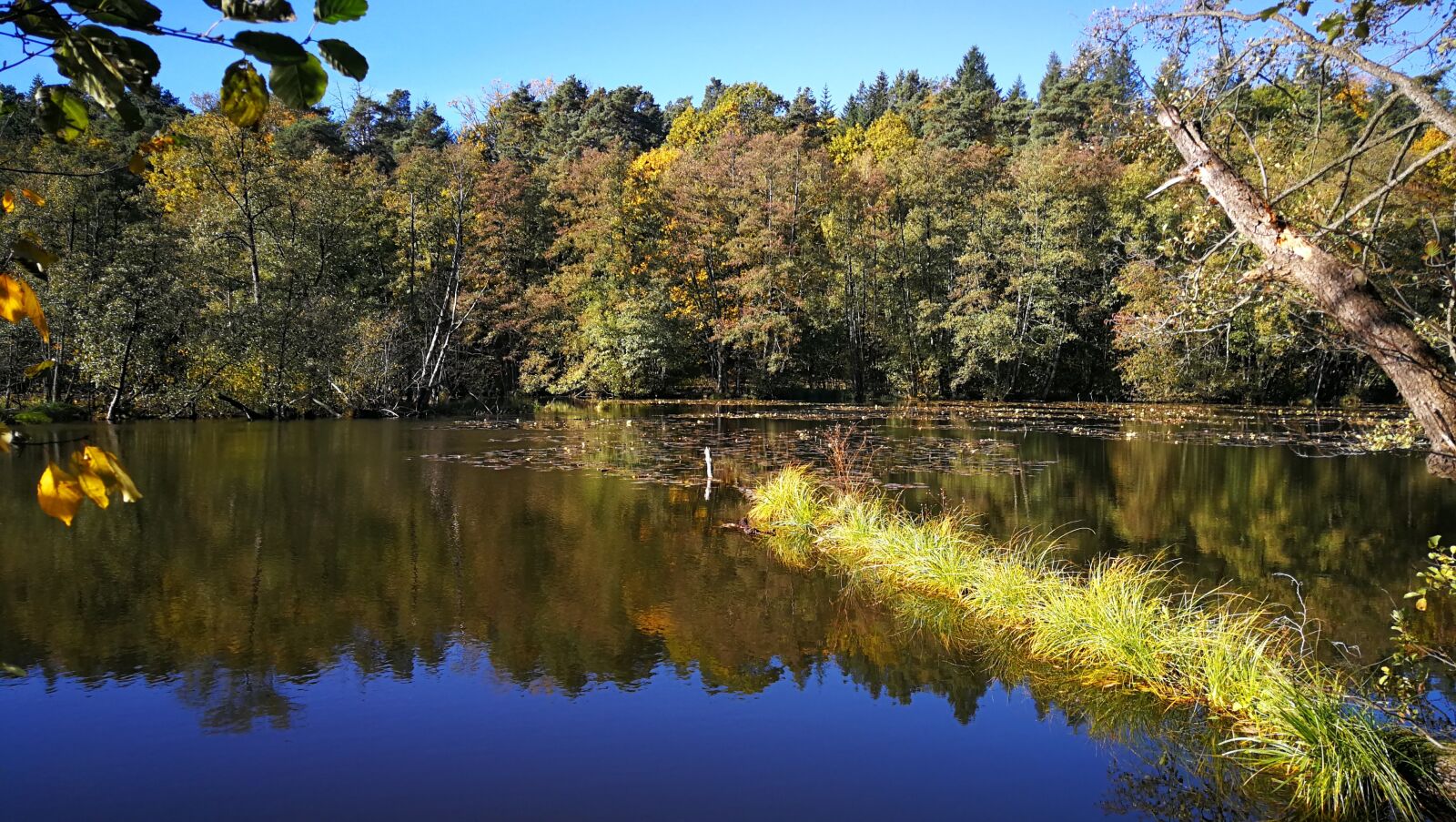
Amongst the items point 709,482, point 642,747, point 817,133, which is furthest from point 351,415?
point 817,133

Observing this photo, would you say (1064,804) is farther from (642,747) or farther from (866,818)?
(642,747)

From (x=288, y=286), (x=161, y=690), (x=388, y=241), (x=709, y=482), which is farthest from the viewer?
(x=388, y=241)

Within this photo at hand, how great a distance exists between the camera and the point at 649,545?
8836 mm

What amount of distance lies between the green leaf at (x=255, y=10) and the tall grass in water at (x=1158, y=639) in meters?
4.69

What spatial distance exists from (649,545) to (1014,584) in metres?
3.69

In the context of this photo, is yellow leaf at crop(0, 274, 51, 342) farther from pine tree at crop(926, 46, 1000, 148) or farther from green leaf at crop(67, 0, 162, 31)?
pine tree at crop(926, 46, 1000, 148)

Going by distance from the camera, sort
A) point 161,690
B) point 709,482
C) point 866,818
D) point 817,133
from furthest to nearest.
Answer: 1. point 817,133
2. point 709,482
3. point 161,690
4. point 866,818

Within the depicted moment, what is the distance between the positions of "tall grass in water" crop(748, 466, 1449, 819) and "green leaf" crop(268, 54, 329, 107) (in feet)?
15.1

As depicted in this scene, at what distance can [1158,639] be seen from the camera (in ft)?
17.9

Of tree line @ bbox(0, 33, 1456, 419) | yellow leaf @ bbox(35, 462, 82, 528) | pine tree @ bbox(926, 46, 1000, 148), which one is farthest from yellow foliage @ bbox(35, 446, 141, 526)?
pine tree @ bbox(926, 46, 1000, 148)

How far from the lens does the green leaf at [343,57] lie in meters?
1.13

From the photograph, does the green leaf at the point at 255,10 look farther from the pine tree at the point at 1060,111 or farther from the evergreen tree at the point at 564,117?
the pine tree at the point at 1060,111

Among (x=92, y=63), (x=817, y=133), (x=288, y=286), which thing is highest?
(x=817, y=133)

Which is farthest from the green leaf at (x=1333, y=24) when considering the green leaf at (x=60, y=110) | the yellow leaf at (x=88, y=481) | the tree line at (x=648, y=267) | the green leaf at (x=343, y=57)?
the tree line at (x=648, y=267)
